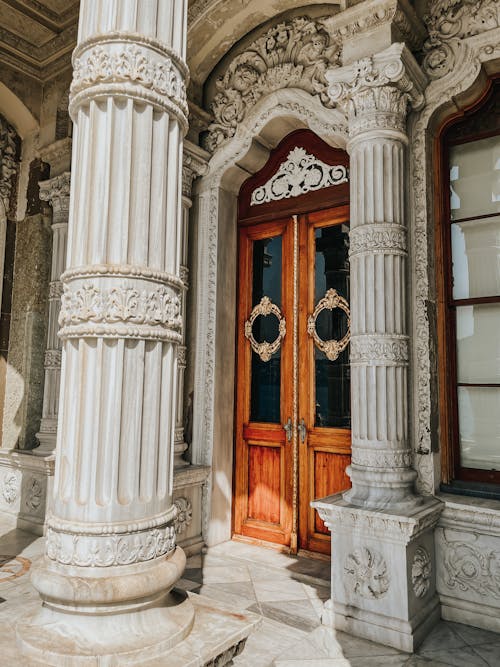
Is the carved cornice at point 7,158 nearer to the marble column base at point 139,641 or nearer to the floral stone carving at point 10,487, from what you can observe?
the floral stone carving at point 10,487

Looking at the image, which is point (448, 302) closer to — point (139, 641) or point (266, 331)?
point (266, 331)

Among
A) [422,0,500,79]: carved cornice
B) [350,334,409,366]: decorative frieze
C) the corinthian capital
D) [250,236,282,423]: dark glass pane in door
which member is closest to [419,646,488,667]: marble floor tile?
[350,334,409,366]: decorative frieze

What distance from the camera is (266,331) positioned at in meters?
4.18

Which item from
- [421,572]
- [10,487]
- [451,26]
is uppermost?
[451,26]

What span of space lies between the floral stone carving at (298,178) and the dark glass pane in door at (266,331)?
0.35m

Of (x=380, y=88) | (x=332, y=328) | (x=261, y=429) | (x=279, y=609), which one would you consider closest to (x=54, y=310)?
(x=261, y=429)

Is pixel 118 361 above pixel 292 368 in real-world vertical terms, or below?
below

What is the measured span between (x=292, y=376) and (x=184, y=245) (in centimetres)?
131

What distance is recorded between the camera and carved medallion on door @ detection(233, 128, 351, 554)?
12.4 feet

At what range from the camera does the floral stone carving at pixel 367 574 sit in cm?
264

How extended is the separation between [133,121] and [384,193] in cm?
188

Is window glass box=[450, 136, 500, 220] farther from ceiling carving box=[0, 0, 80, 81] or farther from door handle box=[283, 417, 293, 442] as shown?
ceiling carving box=[0, 0, 80, 81]

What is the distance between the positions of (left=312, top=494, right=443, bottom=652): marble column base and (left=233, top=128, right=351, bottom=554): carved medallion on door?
876mm

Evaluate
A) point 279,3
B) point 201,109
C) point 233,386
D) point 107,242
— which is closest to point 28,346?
point 233,386
